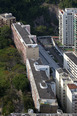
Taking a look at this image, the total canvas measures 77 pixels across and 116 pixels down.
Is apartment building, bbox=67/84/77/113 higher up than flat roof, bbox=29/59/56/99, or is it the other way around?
flat roof, bbox=29/59/56/99

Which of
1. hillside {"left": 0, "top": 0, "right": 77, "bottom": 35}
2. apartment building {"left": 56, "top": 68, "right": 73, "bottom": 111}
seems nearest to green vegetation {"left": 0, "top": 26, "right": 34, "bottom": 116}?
apartment building {"left": 56, "top": 68, "right": 73, "bottom": 111}

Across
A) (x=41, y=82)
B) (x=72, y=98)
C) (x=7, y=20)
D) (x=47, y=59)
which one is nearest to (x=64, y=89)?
(x=41, y=82)

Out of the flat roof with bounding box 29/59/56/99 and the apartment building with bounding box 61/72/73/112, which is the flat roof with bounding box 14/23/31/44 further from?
the apartment building with bounding box 61/72/73/112

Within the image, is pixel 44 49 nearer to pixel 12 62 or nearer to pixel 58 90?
pixel 12 62

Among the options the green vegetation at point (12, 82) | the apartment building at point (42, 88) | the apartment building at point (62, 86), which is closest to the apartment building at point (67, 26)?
the green vegetation at point (12, 82)

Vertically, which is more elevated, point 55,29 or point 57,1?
point 57,1

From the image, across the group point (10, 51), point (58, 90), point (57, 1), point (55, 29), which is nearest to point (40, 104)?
point (58, 90)
